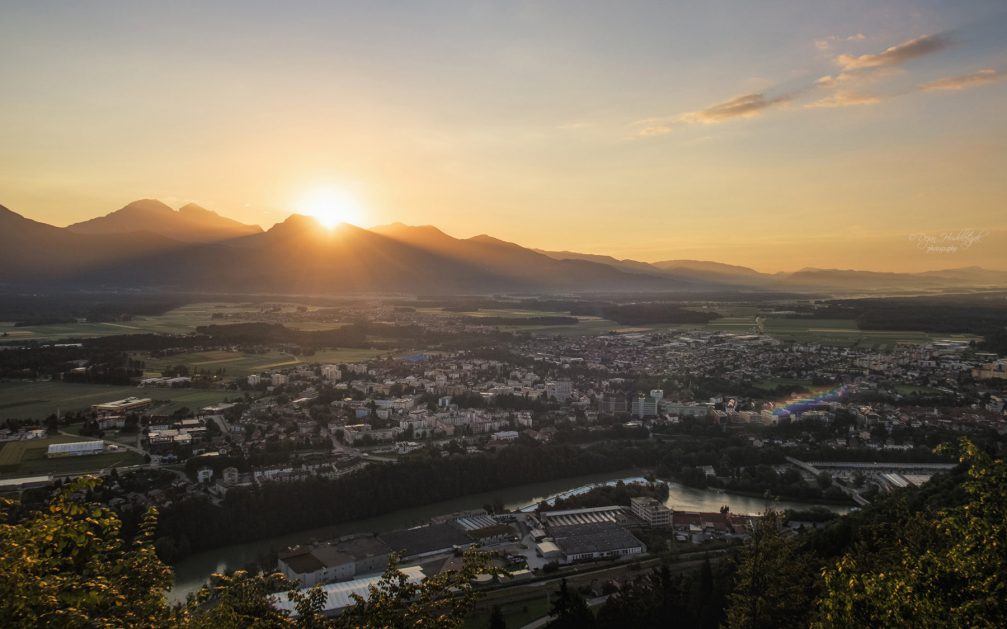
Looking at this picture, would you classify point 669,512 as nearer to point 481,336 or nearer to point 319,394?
point 319,394

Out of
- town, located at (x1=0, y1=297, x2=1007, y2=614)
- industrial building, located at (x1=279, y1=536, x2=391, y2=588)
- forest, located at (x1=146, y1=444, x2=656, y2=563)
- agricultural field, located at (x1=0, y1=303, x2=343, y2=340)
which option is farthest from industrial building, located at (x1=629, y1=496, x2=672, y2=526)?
agricultural field, located at (x1=0, y1=303, x2=343, y2=340)

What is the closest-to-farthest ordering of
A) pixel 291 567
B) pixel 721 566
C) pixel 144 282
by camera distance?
pixel 721 566
pixel 291 567
pixel 144 282

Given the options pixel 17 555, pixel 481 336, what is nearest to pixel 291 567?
pixel 17 555

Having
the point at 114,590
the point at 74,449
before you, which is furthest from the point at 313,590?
the point at 74,449

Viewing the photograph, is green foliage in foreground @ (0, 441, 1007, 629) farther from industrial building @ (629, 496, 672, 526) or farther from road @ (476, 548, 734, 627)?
industrial building @ (629, 496, 672, 526)

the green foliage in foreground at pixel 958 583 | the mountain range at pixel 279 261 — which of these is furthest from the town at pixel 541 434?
the mountain range at pixel 279 261

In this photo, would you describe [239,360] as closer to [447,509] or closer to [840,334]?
[447,509]

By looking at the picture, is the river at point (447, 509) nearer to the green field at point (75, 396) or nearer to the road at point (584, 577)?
the road at point (584, 577)
